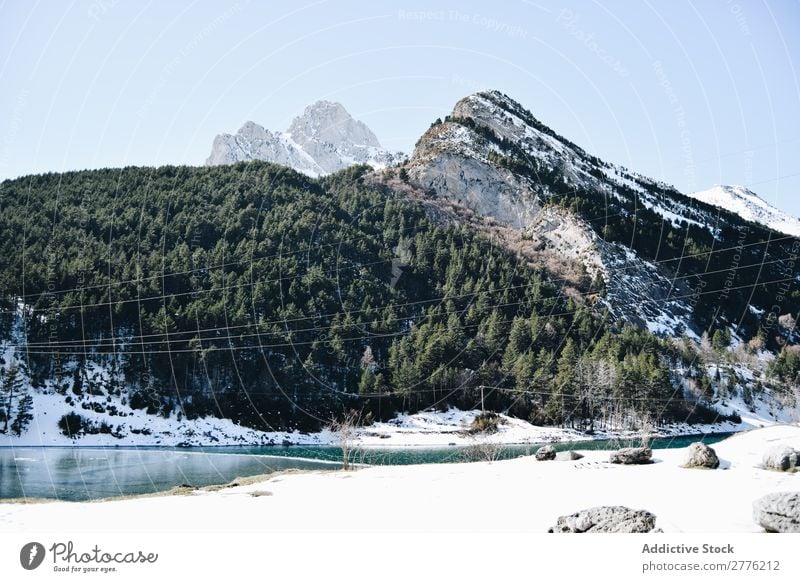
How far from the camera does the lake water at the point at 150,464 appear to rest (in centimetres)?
3738

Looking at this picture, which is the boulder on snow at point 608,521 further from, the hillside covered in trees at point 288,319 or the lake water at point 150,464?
the hillside covered in trees at point 288,319

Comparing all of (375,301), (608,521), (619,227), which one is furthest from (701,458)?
(619,227)

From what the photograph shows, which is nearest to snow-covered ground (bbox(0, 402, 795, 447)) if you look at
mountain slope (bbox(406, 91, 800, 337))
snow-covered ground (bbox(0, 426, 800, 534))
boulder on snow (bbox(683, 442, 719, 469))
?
snow-covered ground (bbox(0, 426, 800, 534))

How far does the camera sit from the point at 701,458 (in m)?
17.8

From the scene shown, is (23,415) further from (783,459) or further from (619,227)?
(619,227)

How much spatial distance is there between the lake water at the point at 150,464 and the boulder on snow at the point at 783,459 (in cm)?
2317

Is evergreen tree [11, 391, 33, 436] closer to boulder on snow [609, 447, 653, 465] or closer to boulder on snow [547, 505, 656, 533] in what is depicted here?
boulder on snow [609, 447, 653, 465]

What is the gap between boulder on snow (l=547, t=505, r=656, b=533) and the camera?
1082 centimetres

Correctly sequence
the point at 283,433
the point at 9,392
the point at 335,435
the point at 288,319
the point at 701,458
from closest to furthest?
the point at 701,458 → the point at 9,392 → the point at 335,435 → the point at 283,433 → the point at 288,319

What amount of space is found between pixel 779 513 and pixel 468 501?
6966 millimetres

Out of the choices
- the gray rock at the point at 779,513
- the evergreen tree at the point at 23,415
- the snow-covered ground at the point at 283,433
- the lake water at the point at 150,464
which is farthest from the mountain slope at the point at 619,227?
the gray rock at the point at 779,513

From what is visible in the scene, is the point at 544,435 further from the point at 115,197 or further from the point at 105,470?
the point at 115,197

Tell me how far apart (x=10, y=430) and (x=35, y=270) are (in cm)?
2497

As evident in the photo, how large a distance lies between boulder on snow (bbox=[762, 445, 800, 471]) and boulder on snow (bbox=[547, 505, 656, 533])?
8105 mm
